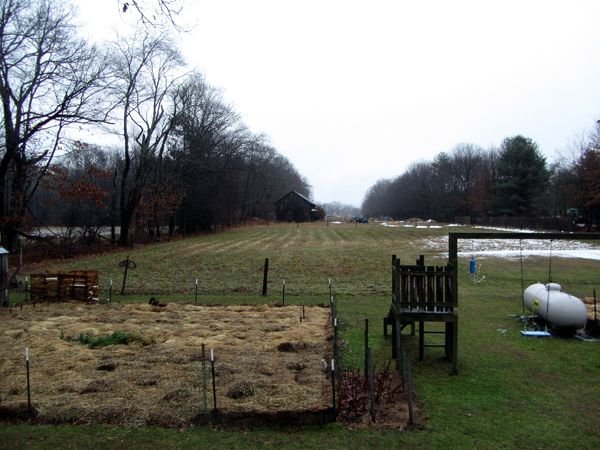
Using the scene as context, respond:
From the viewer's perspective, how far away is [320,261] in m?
30.4

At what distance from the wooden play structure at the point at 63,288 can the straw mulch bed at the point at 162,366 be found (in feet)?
10.1

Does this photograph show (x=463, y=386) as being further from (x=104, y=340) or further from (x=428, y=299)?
(x=104, y=340)

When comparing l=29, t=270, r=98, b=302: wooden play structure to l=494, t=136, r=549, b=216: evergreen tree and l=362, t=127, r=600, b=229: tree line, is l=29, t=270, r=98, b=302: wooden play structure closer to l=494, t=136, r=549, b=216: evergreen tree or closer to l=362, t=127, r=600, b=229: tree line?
l=362, t=127, r=600, b=229: tree line

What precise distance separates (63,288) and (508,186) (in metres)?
→ 69.3

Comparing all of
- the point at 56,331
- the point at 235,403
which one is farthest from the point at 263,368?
the point at 56,331

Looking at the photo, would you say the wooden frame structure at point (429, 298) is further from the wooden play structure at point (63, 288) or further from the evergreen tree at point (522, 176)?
the evergreen tree at point (522, 176)

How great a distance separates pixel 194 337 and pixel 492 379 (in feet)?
20.0

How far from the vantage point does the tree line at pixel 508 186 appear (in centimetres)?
5575

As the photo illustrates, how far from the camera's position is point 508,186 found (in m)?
74.2

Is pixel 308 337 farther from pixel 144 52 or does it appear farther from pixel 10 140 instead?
pixel 144 52

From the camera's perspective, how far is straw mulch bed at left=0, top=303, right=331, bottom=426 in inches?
273

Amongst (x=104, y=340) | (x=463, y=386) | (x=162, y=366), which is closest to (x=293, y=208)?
(x=104, y=340)

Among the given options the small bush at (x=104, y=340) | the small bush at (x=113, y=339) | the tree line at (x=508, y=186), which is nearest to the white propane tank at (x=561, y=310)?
the small bush at (x=113, y=339)

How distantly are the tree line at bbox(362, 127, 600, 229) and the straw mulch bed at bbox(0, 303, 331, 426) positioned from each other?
48.4 metres
